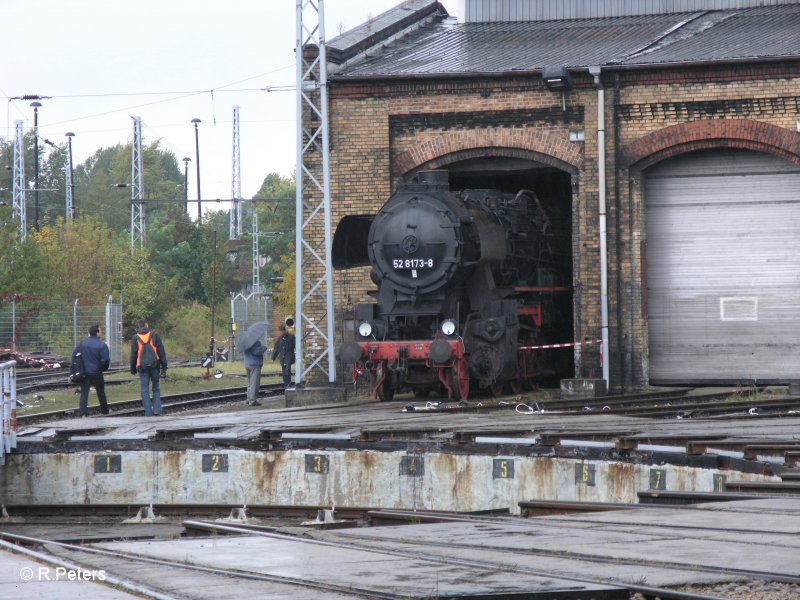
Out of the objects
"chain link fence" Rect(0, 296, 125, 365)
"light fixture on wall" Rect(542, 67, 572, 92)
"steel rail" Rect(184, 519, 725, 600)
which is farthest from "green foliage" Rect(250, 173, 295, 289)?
"steel rail" Rect(184, 519, 725, 600)

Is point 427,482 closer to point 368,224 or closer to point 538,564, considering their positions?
point 538,564

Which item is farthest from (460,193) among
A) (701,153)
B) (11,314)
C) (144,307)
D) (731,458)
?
(144,307)

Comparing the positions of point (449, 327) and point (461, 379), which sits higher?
point (449, 327)

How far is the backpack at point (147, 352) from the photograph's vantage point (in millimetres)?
18734

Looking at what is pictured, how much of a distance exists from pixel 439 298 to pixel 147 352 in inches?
174

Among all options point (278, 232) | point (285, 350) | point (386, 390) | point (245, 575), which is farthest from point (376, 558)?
point (278, 232)

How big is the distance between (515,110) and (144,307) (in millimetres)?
29001

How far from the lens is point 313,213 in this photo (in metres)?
21.4

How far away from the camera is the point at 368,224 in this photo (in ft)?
71.4

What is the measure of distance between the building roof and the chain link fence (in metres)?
15.0

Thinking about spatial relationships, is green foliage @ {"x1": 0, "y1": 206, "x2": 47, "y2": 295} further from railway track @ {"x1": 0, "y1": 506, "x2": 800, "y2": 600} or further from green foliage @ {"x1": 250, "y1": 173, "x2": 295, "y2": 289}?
green foliage @ {"x1": 250, "y1": 173, "x2": 295, "y2": 289}

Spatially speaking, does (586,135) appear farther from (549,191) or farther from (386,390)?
(386,390)

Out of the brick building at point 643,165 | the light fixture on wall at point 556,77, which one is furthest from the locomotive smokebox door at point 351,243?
the light fixture on wall at point 556,77

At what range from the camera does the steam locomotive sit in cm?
1925
